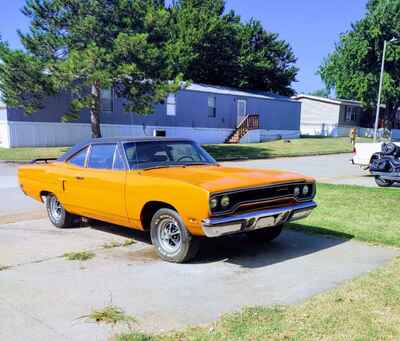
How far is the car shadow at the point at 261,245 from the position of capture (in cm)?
552

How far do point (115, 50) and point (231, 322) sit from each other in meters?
17.1

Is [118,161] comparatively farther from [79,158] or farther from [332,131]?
[332,131]

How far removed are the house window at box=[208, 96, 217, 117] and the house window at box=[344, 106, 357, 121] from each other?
21949 mm

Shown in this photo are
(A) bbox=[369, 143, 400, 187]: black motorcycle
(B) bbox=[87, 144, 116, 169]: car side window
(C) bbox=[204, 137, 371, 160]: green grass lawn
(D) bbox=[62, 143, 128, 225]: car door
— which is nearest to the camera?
(D) bbox=[62, 143, 128, 225]: car door

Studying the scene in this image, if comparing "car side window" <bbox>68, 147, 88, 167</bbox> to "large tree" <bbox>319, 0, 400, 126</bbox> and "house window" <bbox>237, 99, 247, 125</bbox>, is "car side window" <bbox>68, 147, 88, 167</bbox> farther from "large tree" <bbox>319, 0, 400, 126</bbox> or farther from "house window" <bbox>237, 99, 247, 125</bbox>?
"large tree" <bbox>319, 0, 400, 126</bbox>

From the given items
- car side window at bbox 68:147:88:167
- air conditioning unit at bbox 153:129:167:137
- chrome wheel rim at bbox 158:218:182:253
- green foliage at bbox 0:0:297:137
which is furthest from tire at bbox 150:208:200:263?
air conditioning unit at bbox 153:129:167:137

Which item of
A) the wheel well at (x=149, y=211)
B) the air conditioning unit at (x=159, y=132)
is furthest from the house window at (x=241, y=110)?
the wheel well at (x=149, y=211)

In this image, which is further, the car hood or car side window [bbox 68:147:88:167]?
car side window [bbox 68:147:88:167]

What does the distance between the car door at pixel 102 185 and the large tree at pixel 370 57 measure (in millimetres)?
40692

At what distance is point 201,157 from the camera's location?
660cm

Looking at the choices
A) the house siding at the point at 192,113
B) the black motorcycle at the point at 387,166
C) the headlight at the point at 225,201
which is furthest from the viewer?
the house siding at the point at 192,113

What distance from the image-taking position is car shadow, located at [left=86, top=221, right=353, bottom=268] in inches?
217

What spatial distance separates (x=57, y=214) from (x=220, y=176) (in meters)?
3.32

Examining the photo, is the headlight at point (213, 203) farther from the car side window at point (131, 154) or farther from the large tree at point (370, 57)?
the large tree at point (370, 57)
